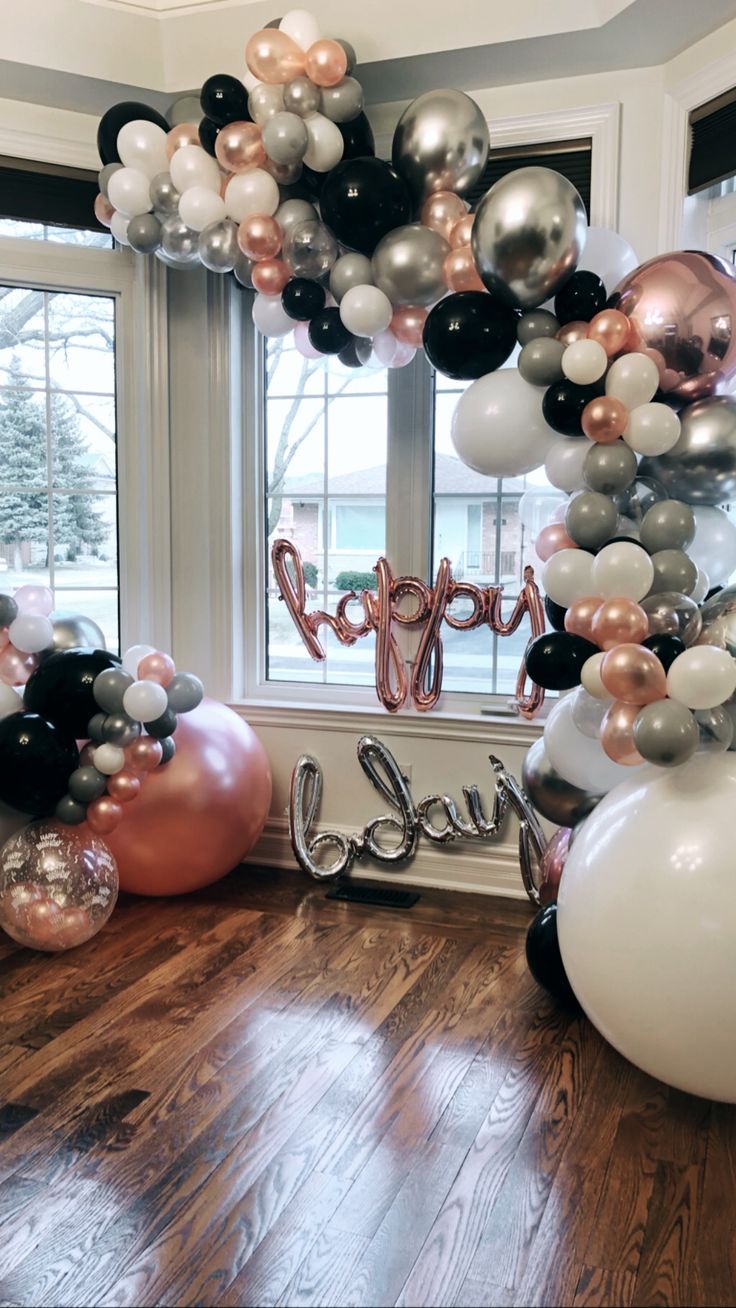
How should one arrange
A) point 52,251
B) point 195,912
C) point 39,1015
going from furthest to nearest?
point 52,251
point 195,912
point 39,1015

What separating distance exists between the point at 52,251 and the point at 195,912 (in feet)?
6.68

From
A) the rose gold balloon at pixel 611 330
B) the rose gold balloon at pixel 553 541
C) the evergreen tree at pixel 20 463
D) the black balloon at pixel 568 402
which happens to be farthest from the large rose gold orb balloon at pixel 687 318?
the evergreen tree at pixel 20 463

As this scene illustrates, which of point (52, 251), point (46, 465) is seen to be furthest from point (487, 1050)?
point (52, 251)

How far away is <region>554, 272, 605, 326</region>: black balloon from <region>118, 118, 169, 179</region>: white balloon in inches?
45.8

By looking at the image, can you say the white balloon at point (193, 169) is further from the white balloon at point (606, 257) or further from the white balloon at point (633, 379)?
the white balloon at point (633, 379)

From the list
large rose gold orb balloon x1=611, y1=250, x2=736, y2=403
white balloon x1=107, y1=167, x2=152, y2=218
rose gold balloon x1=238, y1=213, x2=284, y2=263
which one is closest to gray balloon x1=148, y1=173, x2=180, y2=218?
white balloon x1=107, y1=167, x2=152, y2=218

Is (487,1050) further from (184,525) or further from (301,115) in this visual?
(301,115)

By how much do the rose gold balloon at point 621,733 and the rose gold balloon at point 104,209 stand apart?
77.8 inches

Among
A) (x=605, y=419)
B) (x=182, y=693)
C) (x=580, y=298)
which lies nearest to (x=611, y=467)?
(x=605, y=419)

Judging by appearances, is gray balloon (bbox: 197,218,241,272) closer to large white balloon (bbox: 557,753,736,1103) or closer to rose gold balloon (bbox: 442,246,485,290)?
rose gold balloon (bbox: 442,246,485,290)

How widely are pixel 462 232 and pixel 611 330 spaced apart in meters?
0.50

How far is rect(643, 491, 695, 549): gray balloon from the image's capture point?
212 centimetres

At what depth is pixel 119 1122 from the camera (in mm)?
1917

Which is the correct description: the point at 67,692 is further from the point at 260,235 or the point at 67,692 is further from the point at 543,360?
the point at 543,360
